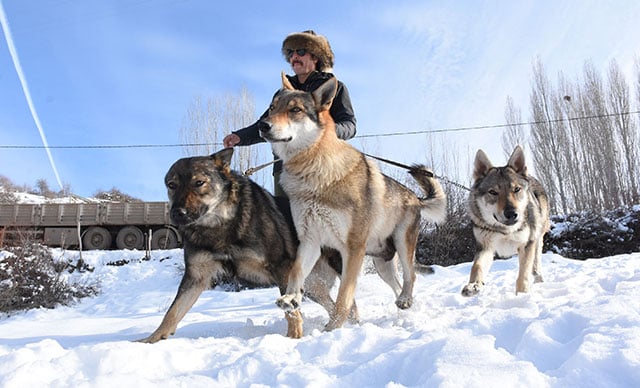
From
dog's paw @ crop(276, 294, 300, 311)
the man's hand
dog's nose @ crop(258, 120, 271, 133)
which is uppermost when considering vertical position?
the man's hand

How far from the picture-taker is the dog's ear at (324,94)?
12.4 ft

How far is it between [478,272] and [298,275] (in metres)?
2.09

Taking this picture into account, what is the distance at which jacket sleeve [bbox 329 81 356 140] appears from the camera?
435 centimetres

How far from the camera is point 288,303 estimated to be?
3.03 meters

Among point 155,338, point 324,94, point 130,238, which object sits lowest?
point 155,338

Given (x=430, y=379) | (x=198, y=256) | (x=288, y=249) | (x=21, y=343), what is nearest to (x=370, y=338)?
(x=430, y=379)

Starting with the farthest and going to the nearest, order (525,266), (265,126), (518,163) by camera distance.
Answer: (518,163) < (525,266) < (265,126)

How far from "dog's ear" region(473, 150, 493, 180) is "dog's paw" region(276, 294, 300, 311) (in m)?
3.15

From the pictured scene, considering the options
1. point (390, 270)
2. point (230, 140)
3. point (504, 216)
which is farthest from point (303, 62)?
point (504, 216)

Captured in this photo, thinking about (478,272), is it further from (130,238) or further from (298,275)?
(130,238)

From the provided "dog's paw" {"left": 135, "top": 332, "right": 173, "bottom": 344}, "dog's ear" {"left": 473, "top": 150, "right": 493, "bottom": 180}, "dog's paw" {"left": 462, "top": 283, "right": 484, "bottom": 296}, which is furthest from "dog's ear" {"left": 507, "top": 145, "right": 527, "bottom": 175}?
"dog's paw" {"left": 135, "top": 332, "right": 173, "bottom": 344}

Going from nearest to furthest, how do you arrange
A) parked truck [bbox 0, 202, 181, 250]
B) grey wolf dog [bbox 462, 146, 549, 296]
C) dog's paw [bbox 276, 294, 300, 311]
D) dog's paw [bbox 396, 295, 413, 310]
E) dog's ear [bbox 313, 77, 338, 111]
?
dog's paw [bbox 276, 294, 300, 311], dog's ear [bbox 313, 77, 338, 111], dog's paw [bbox 396, 295, 413, 310], grey wolf dog [bbox 462, 146, 549, 296], parked truck [bbox 0, 202, 181, 250]

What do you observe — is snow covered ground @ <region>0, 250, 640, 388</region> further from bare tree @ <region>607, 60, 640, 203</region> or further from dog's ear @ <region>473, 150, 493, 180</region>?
bare tree @ <region>607, 60, 640, 203</region>

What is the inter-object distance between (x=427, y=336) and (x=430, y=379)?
23.4 inches
